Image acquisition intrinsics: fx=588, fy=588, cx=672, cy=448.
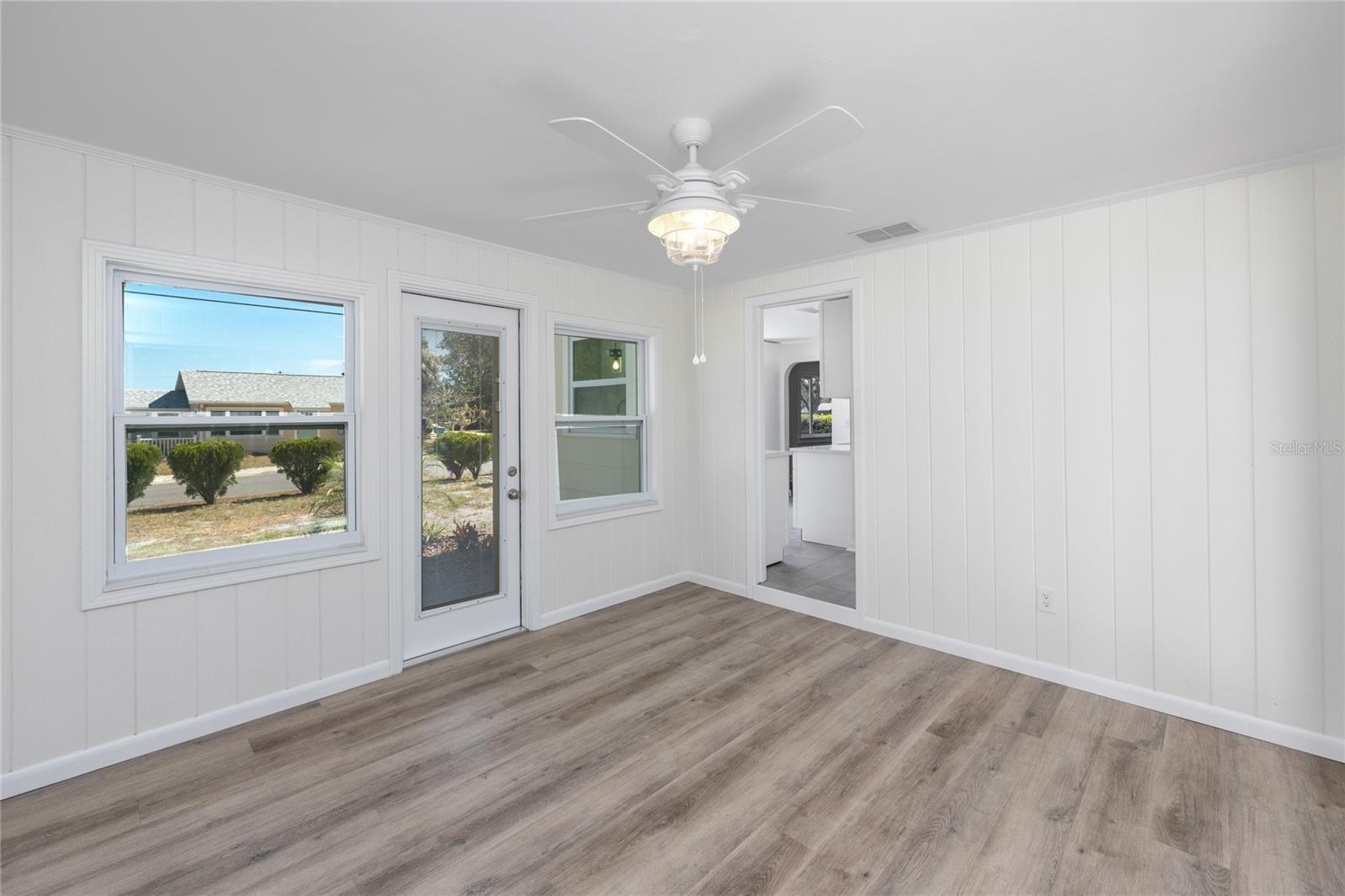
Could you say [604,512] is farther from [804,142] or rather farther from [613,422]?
[804,142]

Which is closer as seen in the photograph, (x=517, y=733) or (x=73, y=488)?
(x=73, y=488)

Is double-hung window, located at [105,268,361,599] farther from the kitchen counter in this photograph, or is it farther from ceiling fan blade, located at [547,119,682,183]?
the kitchen counter

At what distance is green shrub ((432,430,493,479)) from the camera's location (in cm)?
356

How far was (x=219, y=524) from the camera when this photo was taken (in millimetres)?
2781

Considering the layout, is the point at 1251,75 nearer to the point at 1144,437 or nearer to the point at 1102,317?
the point at 1102,317

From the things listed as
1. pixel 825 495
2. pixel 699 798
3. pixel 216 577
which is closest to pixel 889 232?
pixel 699 798

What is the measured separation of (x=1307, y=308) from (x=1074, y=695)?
6.56 feet

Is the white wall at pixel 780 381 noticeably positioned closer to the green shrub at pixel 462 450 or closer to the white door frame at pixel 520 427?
the white door frame at pixel 520 427

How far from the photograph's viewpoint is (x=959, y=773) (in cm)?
233

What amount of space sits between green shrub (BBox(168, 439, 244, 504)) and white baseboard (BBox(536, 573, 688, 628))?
1.96 m

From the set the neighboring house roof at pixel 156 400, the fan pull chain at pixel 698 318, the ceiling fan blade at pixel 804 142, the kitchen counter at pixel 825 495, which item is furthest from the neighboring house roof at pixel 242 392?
the kitchen counter at pixel 825 495

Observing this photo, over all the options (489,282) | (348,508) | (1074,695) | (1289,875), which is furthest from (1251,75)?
(348,508)

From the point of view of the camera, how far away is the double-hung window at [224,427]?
255 centimetres

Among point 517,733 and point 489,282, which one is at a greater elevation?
point 489,282
